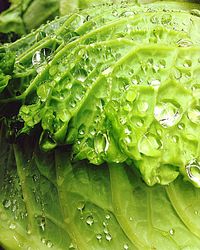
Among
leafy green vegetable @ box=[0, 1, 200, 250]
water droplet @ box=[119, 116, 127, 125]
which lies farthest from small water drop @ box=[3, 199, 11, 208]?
water droplet @ box=[119, 116, 127, 125]

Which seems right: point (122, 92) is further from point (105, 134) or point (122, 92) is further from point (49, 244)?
point (49, 244)

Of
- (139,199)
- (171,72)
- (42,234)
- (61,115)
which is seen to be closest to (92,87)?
(61,115)

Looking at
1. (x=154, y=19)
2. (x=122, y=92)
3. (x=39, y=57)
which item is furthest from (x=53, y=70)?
(x=154, y=19)

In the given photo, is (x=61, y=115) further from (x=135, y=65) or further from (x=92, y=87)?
(x=135, y=65)

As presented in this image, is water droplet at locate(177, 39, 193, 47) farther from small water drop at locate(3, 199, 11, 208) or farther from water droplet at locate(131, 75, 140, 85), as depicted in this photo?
small water drop at locate(3, 199, 11, 208)

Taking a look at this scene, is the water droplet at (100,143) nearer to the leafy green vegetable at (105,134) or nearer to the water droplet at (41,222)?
the leafy green vegetable at (105,134)

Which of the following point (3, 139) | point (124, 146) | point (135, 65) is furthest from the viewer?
point (3, 139)
